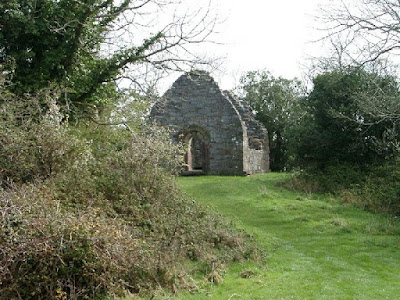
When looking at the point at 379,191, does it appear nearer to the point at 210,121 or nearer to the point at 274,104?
the point at 210,121

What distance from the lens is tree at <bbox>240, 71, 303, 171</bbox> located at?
32906mm

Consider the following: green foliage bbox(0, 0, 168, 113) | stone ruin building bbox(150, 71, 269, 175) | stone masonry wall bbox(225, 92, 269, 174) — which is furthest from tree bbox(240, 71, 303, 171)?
green foliage bbox(0, 0, 168, 113)

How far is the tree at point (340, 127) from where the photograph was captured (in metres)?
18.0

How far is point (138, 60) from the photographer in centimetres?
1284

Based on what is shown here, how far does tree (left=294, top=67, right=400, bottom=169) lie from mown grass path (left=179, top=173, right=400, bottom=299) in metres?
3.70

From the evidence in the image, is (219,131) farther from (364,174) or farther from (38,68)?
(38,68)

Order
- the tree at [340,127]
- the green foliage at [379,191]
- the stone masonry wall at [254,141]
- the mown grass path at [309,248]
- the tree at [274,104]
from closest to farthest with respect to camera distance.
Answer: the mown grass path at [309,248] → the green foliage at [379,191] → the tree at [340,127] → the stone masonry wall at [254,141] → the tree at [274,104]

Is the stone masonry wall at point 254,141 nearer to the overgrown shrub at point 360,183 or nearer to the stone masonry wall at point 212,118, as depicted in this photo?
the stone masonry wall at point 212,118

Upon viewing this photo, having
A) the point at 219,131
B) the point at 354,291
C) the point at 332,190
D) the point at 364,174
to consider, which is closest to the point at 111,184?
the point at 354,291

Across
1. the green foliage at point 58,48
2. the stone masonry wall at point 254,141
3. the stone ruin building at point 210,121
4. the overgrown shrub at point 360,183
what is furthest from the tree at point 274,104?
the green foliage at point 58,48

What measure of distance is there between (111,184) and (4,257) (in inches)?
147

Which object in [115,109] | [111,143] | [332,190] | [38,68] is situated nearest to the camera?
[38,68]

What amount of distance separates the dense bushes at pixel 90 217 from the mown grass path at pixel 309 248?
86cm

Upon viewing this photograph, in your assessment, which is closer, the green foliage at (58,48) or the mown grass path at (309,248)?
the mown grass path at (309,248)
